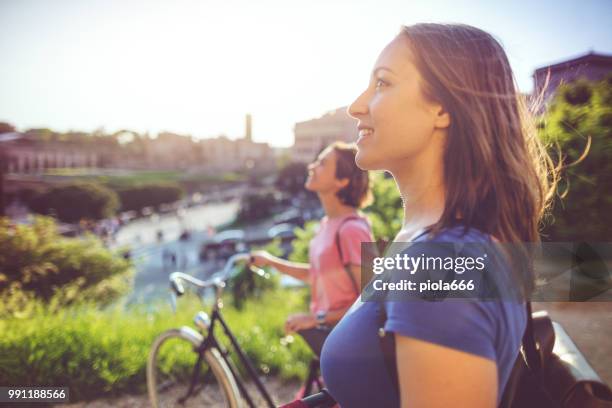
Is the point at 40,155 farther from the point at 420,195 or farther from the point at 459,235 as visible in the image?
the point at 459,235

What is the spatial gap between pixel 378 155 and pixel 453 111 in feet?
0.61

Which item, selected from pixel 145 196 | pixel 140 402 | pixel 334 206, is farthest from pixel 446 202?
pixel 145 196

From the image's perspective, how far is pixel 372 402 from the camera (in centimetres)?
82

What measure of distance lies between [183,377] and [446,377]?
3217 millimetres

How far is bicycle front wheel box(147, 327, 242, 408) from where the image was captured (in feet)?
6.77

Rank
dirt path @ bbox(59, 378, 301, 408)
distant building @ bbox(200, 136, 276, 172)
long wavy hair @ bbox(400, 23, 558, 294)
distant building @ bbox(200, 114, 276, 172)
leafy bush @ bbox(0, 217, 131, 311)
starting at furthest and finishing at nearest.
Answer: distant building @ bbox(200, 136, 276, 172), distant building @ bbox(200, 114, 276, 172), leafy bush @ bbox(0, 217, 131, 311), dirt path @ bbox(59, 378, 301, 408), long wavy hair @ bbox(400, 23, 558, 294)

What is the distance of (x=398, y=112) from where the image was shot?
2.89ft

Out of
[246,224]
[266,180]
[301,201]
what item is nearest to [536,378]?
[301,201]

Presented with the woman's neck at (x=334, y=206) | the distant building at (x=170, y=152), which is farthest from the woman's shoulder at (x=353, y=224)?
the distant building at (x=170, y=152)

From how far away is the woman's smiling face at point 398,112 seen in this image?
0.86 meters

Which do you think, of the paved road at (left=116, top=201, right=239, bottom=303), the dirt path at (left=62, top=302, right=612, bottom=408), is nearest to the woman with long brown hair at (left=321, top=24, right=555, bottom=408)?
the dirt path at (left=62, top=302, right=612, bottom=408)

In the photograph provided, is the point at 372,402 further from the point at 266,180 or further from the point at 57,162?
the point at 266,180

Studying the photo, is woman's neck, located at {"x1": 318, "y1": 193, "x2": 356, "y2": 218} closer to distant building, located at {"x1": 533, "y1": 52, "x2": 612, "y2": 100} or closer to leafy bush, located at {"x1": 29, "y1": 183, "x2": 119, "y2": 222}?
distant building, located at {"x1": 533, "y1": 52, "x2": 612, "y2": 100}

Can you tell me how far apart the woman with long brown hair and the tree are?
186 centimetres
